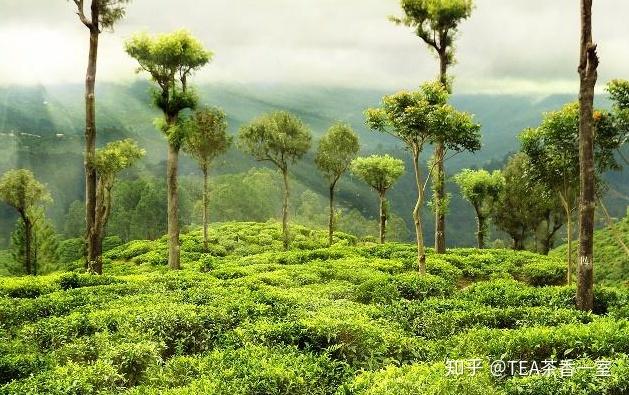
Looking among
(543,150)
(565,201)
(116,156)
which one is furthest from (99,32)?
(565,201)

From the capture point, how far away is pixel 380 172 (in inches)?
1973

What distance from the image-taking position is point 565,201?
87.5ft

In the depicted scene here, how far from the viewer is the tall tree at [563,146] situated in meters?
24.0

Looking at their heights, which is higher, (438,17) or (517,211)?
(438,17)

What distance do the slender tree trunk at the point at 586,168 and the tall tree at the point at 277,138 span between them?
29.2 metres

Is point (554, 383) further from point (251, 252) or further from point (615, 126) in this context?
point (251, 252)

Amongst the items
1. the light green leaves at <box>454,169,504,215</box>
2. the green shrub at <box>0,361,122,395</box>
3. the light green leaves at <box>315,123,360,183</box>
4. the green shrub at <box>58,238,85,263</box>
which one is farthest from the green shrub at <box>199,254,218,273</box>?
the green shrub at <box>58,238,85,263</box>

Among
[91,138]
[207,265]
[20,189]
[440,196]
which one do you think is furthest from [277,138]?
[20,189]

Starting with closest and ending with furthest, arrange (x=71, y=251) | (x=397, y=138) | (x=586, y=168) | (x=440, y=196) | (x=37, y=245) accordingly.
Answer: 1. (x=586, y=168)
2. (x=397, y=138)
3. (x=440, y=196)
4. (x=37, y=245)
5. (x=71, y=251)

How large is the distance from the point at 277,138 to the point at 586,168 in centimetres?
2975

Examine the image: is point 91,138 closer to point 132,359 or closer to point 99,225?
point 99,225

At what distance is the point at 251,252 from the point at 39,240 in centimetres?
2799

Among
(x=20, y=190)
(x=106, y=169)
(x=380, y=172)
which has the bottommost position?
(x=20, y=190)

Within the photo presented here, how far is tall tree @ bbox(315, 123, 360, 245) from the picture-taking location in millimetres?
45750
